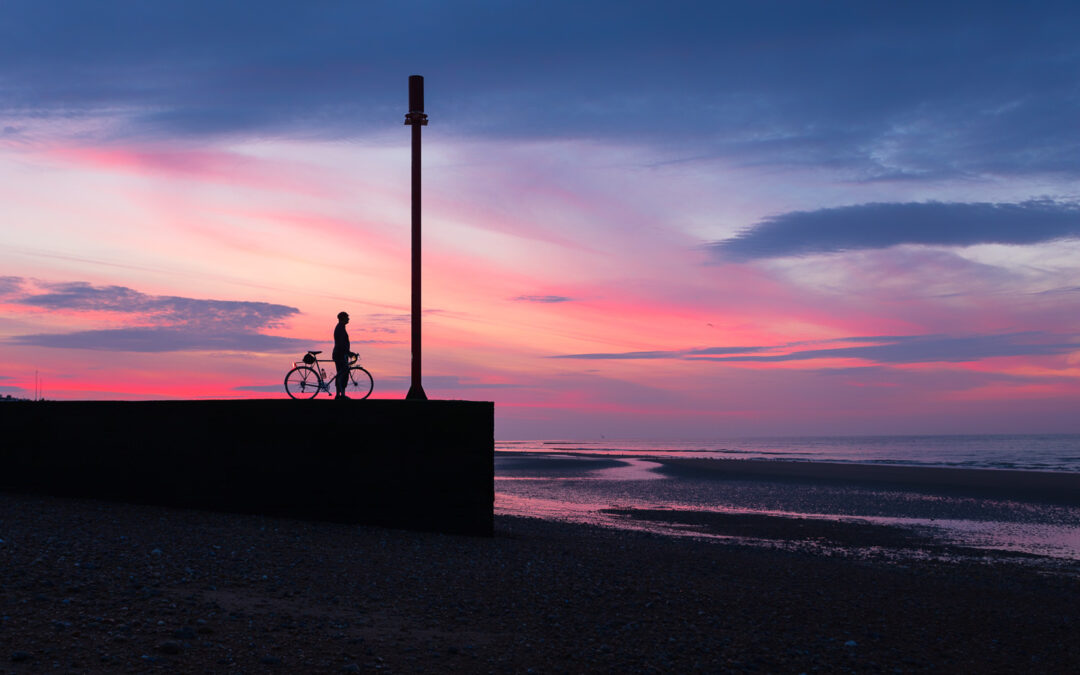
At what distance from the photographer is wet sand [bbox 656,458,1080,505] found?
3216 centimetres

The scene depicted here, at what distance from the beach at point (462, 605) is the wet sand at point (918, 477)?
19040 mm

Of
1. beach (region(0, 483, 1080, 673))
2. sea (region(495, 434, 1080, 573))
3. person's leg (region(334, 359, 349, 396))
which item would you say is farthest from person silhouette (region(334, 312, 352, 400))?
sea (region(495, 434, 1080, 573))

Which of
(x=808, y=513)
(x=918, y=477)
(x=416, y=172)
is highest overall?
(x=416, y=172)

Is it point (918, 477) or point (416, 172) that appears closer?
point (416, 172)

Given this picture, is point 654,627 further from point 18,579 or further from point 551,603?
point 18,579

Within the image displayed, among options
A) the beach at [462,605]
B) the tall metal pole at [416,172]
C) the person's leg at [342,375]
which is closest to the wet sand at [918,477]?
the beach at [462,605]

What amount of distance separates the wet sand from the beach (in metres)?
19.0

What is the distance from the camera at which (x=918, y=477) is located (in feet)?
132

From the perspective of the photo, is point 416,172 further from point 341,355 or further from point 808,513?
point 808,513

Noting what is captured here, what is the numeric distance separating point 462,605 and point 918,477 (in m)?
36.7

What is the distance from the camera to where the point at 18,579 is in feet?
29.3

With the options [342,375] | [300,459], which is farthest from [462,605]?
[342,375]

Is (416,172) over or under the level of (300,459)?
over

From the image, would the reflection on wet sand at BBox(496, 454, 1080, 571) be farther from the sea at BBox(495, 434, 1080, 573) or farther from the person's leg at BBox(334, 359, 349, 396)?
the person's leg at BBox(334, 359, 349, 396)
